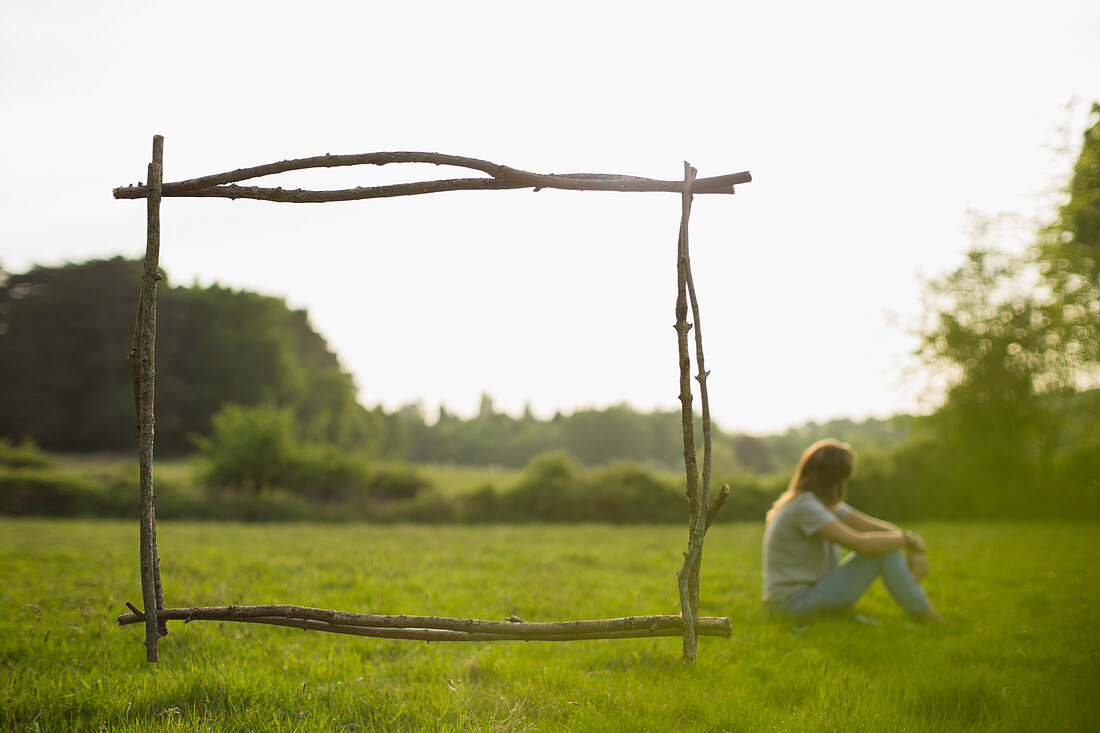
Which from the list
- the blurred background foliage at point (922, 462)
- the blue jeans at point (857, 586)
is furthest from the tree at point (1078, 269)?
the blue jeans at point (857, 586)

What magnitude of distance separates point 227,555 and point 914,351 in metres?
20.3

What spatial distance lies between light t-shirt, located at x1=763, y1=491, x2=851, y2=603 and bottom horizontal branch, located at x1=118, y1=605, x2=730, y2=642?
2.11 metres

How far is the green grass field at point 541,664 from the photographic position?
106 inches

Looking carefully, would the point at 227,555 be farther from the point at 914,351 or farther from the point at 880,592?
the point at 914,351

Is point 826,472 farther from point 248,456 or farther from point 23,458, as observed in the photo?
point 23,458

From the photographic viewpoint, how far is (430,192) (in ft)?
9.02

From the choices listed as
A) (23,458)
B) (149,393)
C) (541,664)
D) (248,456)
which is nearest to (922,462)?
(541,664)

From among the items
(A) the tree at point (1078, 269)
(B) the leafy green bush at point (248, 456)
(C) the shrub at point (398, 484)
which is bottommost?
(C) the shrub at point (398, 484)

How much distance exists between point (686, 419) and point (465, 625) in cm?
132

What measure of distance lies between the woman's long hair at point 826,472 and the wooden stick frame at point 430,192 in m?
2.42

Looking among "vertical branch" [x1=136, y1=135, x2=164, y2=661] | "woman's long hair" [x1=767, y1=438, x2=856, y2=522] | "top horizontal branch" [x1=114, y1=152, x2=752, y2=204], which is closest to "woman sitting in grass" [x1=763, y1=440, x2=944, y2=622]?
"woman's long hair" [x1=767, y1=438, x2=856, y2=522]

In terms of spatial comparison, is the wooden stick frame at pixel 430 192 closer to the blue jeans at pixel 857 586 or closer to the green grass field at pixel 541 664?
the green grass field at pixel 541 664

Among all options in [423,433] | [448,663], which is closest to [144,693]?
[448,663]

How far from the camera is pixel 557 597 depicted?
5270 millimetres
